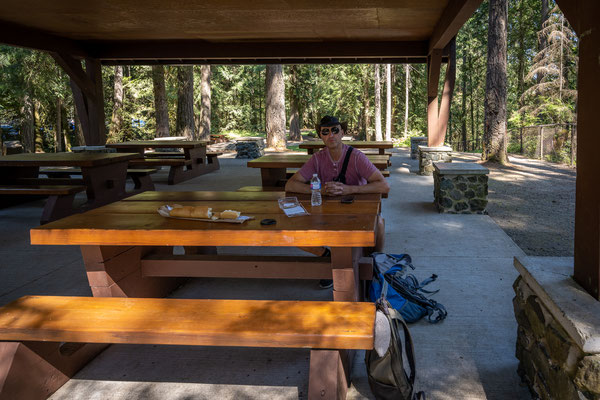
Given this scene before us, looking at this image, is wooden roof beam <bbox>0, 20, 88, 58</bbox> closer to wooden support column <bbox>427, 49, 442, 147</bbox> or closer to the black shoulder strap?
the black shoulder strap

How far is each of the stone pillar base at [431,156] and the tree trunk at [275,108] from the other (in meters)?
7.66

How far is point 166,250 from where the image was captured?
3867mm

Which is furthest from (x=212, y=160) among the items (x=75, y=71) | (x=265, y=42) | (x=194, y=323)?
(x=194, y=323)

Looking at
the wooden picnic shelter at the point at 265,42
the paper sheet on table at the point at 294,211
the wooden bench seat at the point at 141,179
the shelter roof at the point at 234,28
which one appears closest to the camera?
the wooden picnic shelter at the point at 265,42

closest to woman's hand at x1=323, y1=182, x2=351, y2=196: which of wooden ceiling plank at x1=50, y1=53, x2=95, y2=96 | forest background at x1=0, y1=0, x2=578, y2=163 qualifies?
wooden ceiling plank at x1=50, y1=53, x2=95, y2=96

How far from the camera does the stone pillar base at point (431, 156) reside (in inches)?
411

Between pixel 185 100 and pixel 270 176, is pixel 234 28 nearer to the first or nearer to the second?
pixel 270 176

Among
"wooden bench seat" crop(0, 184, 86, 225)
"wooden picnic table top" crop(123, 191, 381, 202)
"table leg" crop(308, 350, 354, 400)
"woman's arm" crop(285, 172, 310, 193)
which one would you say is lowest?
"table leg" crop(308, 350, 354, 400)

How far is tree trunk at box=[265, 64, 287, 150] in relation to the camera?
1717cm

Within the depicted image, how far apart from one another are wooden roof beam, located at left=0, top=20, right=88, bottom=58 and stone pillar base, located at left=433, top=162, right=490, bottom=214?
7.32 metres

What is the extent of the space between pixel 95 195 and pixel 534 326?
20.5 ft

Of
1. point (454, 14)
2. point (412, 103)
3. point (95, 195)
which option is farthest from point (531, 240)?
point (412, 103)

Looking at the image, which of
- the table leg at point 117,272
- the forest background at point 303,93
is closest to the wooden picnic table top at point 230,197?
the table leg at point 117,272

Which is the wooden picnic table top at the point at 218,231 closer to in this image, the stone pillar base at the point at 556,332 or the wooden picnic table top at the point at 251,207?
the wooden picnic table top at the point at 251,207
